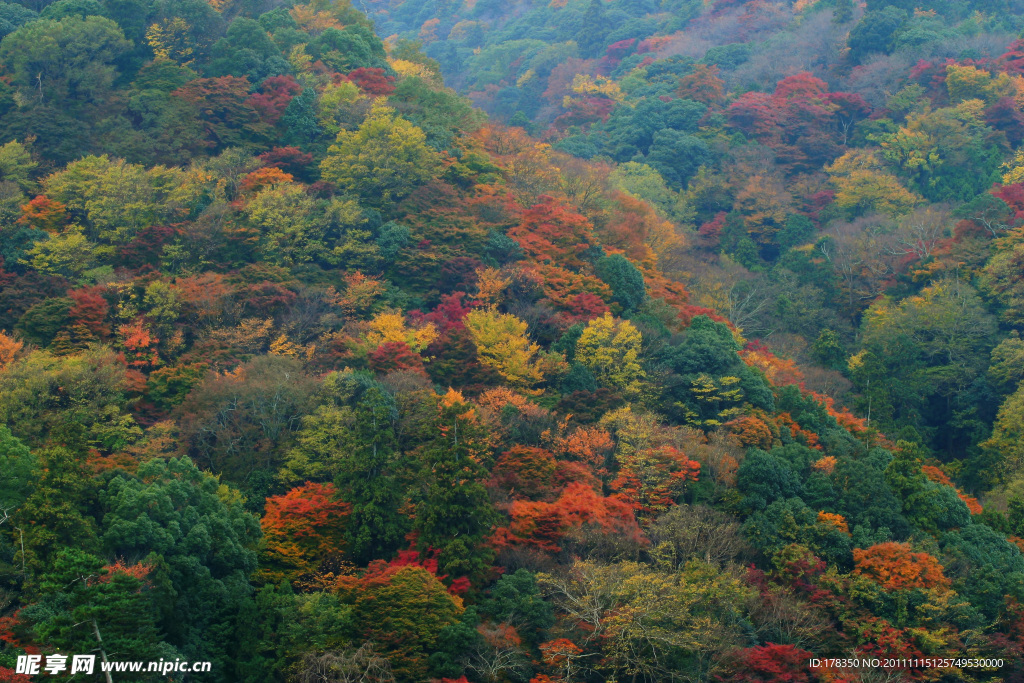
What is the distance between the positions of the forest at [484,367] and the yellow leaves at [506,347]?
18 centimetres

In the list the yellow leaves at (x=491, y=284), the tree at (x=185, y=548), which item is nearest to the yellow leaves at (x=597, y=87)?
the yellow leaves at (x=491, y=284)

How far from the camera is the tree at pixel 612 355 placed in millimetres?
39562

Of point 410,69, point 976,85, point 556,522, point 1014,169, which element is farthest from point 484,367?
point 976,85

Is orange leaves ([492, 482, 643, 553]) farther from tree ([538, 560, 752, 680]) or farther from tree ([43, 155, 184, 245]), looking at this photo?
tree ([43, 155, 184, 245])

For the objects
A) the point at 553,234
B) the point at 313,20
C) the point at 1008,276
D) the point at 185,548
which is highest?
the point at 313,20

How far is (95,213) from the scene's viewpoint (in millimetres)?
44125

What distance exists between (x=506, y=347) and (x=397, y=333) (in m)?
4.30

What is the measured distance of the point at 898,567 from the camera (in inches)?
1198

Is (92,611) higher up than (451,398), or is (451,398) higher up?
(451,398)

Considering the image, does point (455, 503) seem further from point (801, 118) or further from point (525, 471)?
point (801, 118)

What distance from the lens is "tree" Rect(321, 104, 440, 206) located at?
49.3 m

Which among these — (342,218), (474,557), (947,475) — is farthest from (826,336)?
(474,557)

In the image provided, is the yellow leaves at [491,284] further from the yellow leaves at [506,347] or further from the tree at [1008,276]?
the tree at [1008,276]

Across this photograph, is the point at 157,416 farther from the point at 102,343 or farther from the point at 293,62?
the point at 293,62
